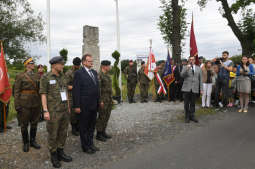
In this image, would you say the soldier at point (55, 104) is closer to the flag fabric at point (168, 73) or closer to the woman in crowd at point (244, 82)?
the woman in crowd at point (244, 82)

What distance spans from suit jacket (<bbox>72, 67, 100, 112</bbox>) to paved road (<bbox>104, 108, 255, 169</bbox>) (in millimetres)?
1287

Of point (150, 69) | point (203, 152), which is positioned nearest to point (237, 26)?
point (150, 69)

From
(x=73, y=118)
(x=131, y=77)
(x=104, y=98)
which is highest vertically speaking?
(x=131, y=77)

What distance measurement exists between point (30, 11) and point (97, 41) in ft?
35.4

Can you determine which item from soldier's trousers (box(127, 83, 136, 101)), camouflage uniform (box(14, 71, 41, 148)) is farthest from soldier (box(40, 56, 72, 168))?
soldier's trousers (box(127, 83, 136, 101))

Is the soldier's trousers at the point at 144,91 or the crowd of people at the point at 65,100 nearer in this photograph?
the crowd of people at the point at 65,100

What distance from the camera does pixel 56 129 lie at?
432cm

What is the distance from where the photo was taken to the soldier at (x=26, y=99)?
503 centimetres

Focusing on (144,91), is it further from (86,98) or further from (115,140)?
(86,98)

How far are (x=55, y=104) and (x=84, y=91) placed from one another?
0.69 m

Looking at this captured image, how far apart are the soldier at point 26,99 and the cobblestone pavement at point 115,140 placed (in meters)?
0.48

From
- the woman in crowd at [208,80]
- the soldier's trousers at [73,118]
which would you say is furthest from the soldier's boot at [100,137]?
the woman in crowd at [208,80]

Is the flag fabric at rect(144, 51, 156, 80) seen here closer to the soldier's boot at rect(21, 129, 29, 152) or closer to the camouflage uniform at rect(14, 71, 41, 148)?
the camouflage uniform at rect(14, 71, 41, 148)

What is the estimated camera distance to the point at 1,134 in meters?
6.75
